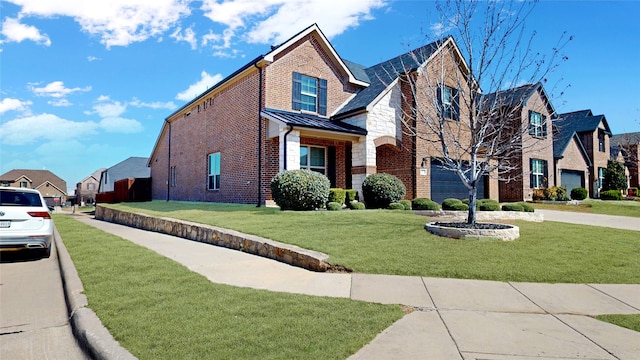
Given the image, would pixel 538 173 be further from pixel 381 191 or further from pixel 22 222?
pixel 22 222

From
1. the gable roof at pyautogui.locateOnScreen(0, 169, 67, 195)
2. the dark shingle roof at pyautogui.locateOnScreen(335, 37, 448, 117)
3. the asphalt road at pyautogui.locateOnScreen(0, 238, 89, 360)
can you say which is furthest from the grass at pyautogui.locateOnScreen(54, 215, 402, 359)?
the gable roof at pyautogui.locateOnScreen(0, 169, 67, 195)

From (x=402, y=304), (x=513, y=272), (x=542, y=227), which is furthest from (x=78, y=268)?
(x=542, y=227)

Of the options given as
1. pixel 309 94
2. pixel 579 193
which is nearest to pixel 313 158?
pixel 309 94

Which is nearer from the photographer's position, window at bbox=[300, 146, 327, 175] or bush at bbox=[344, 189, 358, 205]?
bush at bbox=[344, 189, 358, 205]

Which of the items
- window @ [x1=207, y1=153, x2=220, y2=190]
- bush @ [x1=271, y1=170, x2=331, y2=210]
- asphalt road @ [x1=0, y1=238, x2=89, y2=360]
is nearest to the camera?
asphalt road @ [x1=0, y1=238, x2=89, y2=360]

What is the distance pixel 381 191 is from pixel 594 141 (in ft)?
93.5

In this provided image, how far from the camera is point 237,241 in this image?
27.6 feet

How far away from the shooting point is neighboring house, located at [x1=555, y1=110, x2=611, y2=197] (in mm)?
31391

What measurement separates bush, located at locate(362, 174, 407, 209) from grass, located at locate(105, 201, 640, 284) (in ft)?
→ 11.2

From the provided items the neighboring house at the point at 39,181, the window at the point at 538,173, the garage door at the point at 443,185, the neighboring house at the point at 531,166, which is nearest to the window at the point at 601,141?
the neighboring house at the point at 531,166

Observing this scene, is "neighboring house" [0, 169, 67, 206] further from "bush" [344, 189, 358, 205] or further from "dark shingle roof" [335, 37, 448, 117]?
"bush" [344, 189, 358, 205]

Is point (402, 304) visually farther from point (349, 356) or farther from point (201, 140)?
point (201, 140)

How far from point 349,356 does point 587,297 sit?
4.07 metres

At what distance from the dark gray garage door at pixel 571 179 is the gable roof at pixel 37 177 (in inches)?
3275
